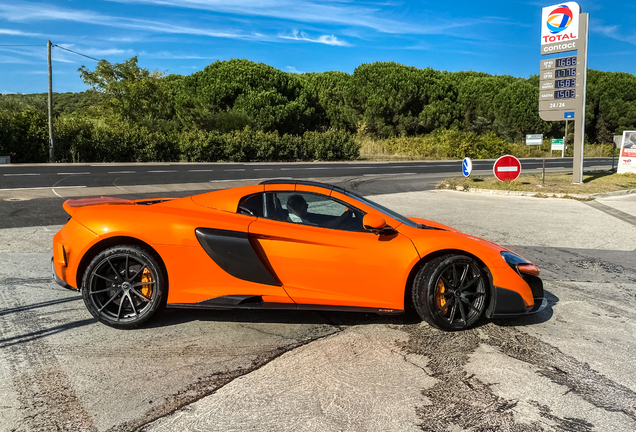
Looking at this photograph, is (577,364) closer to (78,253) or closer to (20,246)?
(78,253)

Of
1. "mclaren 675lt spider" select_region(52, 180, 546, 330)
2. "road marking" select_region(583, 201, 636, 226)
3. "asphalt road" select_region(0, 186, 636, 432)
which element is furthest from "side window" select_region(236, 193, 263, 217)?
"road marking" select_region(583, 201, 636, 226)

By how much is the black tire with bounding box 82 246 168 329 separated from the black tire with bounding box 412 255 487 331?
2157 mm

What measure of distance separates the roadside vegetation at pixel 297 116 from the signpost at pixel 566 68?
17923 mm

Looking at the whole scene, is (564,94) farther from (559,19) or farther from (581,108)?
(559,19)

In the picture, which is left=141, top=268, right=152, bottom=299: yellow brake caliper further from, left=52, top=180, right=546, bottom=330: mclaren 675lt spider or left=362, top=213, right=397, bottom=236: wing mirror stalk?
left=362, top=213, right=397, bottom=236: wing mirror stalk

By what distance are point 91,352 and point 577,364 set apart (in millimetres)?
3597

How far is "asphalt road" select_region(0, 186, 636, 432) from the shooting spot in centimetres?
290

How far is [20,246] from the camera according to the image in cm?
749

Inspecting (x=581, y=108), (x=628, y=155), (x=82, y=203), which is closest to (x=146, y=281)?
(x=82, y=203)

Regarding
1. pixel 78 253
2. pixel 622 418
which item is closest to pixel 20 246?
pixel 78 253

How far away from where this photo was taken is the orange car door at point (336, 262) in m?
4.18

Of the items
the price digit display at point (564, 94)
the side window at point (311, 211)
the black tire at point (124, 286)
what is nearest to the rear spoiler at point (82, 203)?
the black tire at point (124, 286)

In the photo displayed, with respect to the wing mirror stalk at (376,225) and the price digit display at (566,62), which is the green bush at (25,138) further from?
the wing mirror stalk at (376,225)

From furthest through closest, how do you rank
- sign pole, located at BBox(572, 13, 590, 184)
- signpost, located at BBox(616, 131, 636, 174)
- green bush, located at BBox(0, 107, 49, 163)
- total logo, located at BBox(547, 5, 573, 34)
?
green bush, located at BBox(0, 107, 49, 163) → signpost, located at BBox(616, 131, 636, 174) → total logo, located at BBox(547, 5, 573, 34) → sign pole, located at BBox(572, 13, 590, 184)
